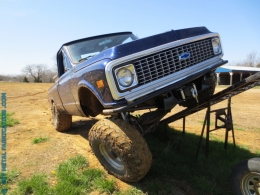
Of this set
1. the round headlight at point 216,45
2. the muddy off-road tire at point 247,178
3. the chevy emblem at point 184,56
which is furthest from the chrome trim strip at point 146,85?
the muddy off-road tire at point 247,178

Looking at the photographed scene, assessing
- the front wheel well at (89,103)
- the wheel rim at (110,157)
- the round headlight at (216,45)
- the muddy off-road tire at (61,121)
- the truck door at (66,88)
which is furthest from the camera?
the muddy off-road tire at (61,121)

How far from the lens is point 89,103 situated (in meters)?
3.86

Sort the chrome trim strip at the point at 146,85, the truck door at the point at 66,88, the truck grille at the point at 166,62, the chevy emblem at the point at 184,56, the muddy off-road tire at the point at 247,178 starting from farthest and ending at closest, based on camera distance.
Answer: the truck door at the point at 66,88 < the chevy emblem at the point at 184,56 < the truck grille at the point at 166,62 < the chrome trim strip at the point at 146,85 < the muddy off-road tire at the point at 247,178

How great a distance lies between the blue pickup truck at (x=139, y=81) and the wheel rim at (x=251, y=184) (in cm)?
108

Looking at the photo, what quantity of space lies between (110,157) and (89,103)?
3.28ft

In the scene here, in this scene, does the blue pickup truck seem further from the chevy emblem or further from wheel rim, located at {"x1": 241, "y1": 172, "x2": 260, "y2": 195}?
wheel rim, located at {"x1": 241, "y1": 172, "x2": 260, "y2": 195}

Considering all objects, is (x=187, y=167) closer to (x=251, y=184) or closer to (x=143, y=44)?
(x=251, y=184)

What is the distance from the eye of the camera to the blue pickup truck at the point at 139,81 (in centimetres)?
265

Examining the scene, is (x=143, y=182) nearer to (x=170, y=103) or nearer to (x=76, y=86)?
(x=170, y=103)

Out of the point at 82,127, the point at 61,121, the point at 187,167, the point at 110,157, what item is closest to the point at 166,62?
the point at 110,157

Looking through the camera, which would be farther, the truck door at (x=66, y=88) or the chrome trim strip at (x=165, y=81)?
the truck door at (x=66, y=88)

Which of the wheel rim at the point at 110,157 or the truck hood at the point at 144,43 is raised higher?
the truck hood at the point at 144,43

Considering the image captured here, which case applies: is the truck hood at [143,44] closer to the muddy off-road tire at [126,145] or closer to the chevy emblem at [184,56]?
the chevy emblem at [184,56]

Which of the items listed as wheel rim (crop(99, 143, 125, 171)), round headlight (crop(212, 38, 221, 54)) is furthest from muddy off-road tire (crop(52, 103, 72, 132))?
round headlight (crop(212, 38, 221, 54))
